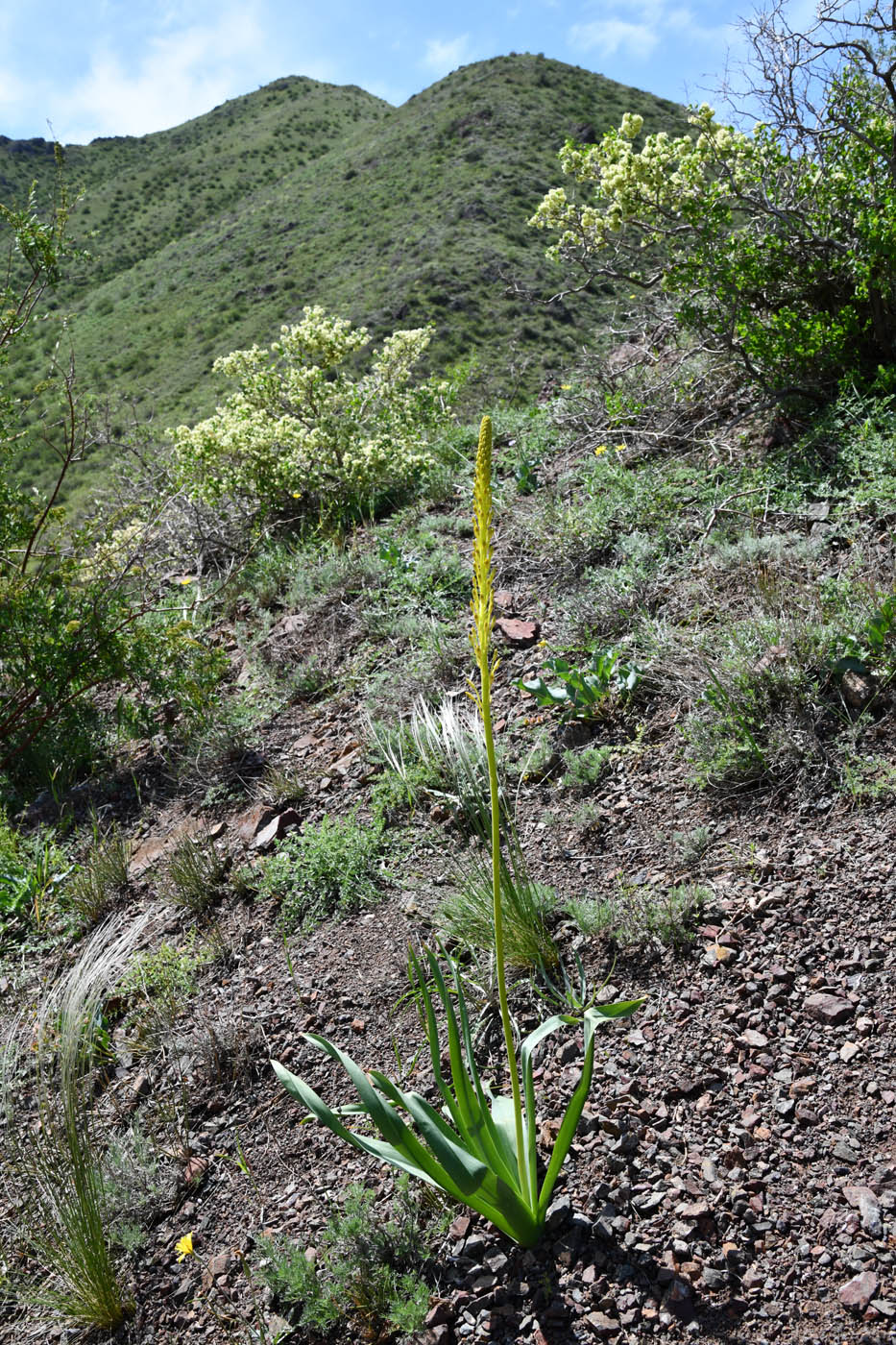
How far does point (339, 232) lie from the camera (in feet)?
95.8

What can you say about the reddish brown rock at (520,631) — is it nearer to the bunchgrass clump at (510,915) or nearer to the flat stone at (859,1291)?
the bunchgrass clump at (510,915)

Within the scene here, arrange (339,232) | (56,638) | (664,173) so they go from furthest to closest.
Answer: (339,232), (664,173), (56,638)

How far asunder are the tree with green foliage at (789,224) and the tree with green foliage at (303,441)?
2.46 m

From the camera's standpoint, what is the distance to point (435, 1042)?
5.70 ft

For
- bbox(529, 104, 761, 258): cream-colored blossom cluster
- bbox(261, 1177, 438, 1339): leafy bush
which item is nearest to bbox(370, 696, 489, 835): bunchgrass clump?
bbox(261, 1177, 438, 1339): leafy bush

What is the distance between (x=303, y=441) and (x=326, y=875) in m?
4.44

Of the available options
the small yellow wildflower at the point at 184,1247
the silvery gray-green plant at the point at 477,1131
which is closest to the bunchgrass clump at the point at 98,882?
the small yellow wildflower at the point at 184,1247

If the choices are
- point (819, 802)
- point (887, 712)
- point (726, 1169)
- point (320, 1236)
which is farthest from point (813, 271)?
point (320, 1236)

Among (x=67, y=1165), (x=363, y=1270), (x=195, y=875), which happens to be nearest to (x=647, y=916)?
(x=363, y=1270)

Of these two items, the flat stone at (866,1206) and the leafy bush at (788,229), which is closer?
the flat stone at (866,1206)

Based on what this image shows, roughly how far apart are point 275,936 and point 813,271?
4.13 metres

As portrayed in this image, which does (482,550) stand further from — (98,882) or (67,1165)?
(98,882)

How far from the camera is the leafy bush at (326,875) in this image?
301 centimetres

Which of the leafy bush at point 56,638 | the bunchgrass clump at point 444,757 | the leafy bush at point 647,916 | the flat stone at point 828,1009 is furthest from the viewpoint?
the leafy bush at point 56,638
